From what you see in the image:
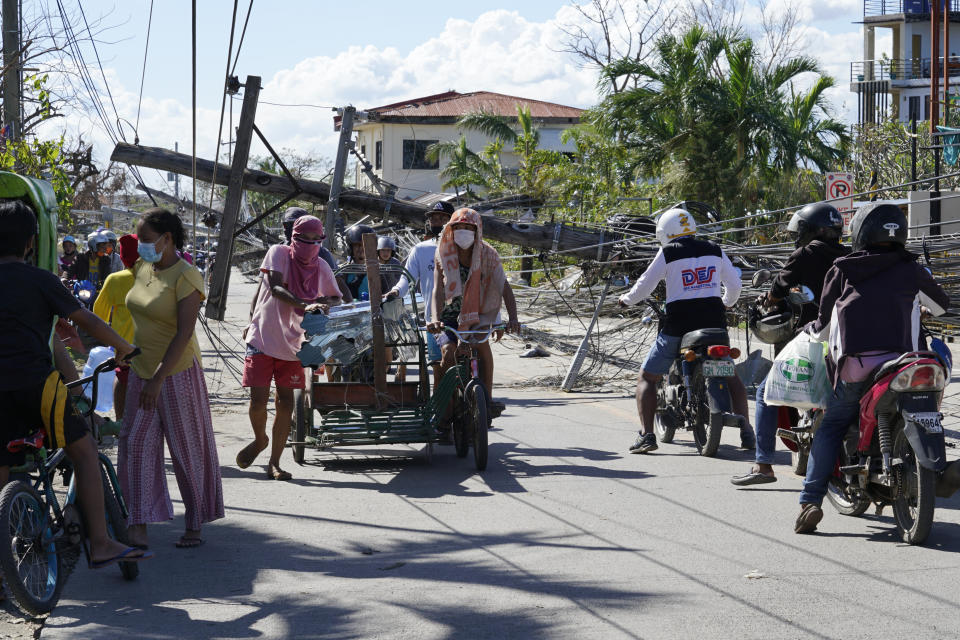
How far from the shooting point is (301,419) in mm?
8547

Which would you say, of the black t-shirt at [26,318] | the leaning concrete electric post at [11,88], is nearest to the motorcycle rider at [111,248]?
the leaning concrete electric post at [11,88]

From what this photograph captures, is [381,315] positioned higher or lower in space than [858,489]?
higher

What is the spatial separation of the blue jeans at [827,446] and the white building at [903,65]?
60805 mm

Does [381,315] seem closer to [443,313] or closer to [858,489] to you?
[443,313]

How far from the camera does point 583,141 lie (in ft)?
110

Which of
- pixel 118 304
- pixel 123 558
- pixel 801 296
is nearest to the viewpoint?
pixel 123 558

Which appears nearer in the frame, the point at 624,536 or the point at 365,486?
the point at 624,536

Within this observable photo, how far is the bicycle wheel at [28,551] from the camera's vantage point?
4.53 metres

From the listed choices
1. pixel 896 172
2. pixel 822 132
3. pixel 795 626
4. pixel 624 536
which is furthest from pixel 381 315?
pixel 896 172

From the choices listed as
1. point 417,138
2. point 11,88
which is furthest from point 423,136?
point 11,88

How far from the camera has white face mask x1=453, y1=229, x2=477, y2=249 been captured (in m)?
8.91

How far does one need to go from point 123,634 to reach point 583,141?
29938 mm

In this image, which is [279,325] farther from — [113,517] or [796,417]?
[796,417]

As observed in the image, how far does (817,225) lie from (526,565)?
3.26 metres
